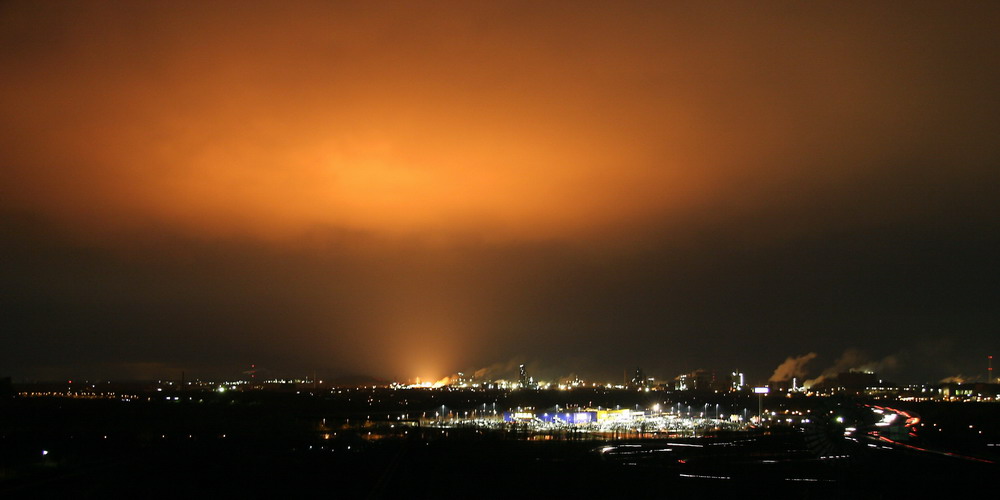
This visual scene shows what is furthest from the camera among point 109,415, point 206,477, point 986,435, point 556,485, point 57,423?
point 109,415

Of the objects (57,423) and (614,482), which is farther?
(57,423)

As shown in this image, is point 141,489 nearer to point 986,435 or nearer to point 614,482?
point 614,482

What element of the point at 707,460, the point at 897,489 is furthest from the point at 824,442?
the point at 707,460

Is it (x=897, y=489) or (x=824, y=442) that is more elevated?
(x=824, y=442)

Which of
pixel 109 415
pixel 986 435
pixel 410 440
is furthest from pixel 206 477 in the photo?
pixel 109 415

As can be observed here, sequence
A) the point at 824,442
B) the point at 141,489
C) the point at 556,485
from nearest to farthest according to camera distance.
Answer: the point at 824,442, the point at 141,489, the point at 556,485

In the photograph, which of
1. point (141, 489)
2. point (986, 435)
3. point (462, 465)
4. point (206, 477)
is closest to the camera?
point (141, 489)

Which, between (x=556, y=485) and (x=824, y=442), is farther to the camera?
(x=556, y=485)

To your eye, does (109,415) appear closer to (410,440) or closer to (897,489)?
(410,440)

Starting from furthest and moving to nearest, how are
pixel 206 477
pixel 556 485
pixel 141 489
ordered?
1. pixel 206 477
2. pixel 556 485
3. pixel 141 489
